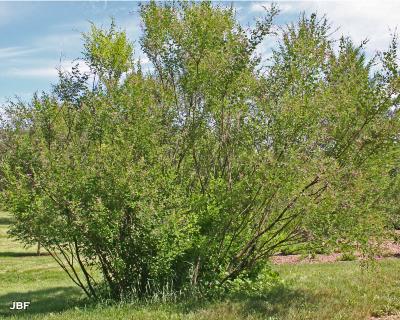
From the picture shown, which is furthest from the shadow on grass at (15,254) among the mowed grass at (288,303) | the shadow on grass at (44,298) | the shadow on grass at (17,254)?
the mowed grass at (288,303)

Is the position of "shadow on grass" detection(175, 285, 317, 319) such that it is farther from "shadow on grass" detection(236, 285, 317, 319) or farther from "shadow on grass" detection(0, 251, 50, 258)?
"shadow on grass" detection(0, 251, 50, 258)

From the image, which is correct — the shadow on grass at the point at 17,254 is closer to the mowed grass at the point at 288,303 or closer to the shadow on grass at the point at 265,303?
the mowed grass at the point at 288,303

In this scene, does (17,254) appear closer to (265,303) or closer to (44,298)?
(44,298)

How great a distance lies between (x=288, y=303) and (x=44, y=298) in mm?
7511

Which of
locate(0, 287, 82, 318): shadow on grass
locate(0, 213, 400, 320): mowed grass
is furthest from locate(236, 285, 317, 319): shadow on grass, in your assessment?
locate(0, 287, 82, 318): shadow on grass

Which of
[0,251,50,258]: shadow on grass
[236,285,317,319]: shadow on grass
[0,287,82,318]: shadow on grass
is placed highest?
[0,251,50,258]: shadow on grass

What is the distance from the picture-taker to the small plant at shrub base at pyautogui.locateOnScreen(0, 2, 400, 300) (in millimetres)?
8625

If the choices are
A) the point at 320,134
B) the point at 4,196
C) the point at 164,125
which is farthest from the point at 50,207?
the point at 320,134

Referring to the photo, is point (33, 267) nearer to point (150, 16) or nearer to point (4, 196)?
point (4, 196)

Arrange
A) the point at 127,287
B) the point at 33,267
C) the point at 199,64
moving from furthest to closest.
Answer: the point at 33,267 < the point at 199,64 < the point at 127,287

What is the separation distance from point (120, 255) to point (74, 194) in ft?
4.83

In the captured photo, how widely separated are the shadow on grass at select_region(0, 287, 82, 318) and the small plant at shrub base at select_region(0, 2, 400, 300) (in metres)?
1.73

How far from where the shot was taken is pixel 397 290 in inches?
377

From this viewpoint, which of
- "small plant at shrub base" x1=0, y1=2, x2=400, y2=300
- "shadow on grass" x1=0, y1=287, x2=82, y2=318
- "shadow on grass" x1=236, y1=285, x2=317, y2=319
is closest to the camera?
"shadow on grass" x1=236, y1=285, x2=317, y2=319
